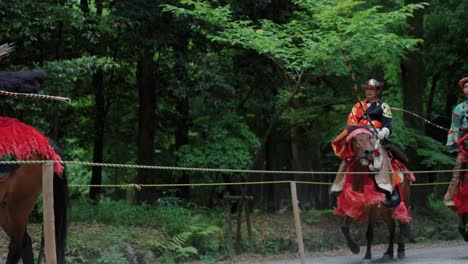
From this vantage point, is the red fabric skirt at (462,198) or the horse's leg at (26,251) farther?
the red fabric skirt at (462,198)

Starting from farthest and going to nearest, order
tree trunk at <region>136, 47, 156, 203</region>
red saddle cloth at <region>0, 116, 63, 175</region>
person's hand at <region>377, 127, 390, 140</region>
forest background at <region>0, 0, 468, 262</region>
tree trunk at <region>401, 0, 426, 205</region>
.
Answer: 1. tree trunk at <region>401, 0, 426, 205</region>
2. tree trunk at <region>136, 47, 156, 203</region>
3. forest background at <region>0, 0, 468, 262</region>
4. person's hand at <region>377, 127, 390, 140</region>
5. red saddle cloth at <region>0, 116, 63, 175</region>

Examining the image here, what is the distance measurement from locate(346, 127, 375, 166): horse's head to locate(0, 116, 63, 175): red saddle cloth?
446 centimetres

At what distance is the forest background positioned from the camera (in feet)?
38.1

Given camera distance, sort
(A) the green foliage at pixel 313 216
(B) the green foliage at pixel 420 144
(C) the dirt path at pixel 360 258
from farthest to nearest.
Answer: (A) the green foliage at pixel 313 216
(B) the green foliage at pixel 420 144
(C) the dirt path at pixel 360 258

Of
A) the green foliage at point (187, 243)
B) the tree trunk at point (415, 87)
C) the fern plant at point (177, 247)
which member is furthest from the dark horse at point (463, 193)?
the tree trunk at point (415, 87)

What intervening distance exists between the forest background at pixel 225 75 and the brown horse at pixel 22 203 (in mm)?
4438

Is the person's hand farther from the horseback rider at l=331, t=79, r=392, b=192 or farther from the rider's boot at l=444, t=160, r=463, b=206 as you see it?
the rider's boot at l=444, t=160, r=463, b=206

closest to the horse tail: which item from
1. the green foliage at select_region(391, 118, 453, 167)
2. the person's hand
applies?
the person's hand

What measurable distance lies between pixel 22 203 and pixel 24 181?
0.27 m

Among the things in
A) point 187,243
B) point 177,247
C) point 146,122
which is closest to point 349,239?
point 177,247

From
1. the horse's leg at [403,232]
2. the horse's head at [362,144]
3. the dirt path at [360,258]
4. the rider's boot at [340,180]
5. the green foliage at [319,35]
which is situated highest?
the green foliage at [319,35]

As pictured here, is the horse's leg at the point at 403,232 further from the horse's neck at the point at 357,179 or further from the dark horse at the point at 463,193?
the horse's neck at the point at 357,179

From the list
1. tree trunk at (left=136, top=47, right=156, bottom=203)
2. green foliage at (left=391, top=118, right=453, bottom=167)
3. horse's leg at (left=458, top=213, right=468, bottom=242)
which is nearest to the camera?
horse's leg at (left=458, top=213, right=468, bottom=242)

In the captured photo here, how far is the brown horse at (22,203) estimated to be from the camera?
7.36m
